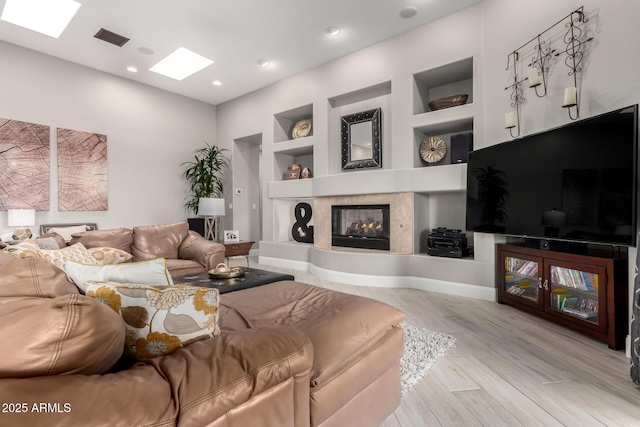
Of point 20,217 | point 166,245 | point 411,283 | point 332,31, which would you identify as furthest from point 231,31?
point 411,283

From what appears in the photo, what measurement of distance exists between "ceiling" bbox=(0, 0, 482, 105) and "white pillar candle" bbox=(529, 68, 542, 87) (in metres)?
1.41

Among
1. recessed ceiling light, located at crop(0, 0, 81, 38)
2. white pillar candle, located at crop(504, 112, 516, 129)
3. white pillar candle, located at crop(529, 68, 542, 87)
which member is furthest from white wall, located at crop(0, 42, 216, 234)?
white pillar candle, located at crop(529, 68, 542, 87)

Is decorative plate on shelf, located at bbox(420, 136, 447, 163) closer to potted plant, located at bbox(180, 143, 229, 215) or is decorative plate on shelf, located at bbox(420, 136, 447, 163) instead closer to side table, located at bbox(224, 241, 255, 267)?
side table, located at bbox(224, 241, 255, 267)

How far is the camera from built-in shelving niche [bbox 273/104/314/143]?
220 inches

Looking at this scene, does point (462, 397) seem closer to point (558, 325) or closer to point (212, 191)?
point (558, 325)

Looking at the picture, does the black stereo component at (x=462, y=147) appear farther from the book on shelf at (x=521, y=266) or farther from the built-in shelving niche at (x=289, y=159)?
the built-in shelving niche at (x=289, y=159)

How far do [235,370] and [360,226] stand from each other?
3897 millimetres

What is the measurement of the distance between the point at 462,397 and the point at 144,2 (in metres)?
4.66

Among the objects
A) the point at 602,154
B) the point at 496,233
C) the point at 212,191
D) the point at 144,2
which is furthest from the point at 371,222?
the point at 144,2

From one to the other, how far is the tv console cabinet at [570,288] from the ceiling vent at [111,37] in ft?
17.5

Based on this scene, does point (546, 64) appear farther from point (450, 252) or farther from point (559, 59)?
point (450, 252)

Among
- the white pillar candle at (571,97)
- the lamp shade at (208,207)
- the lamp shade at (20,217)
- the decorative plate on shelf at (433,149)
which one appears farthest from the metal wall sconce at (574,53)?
the lamp shade at (20,217)

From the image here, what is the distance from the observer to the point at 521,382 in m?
1.81

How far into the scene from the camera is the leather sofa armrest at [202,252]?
3.59m
